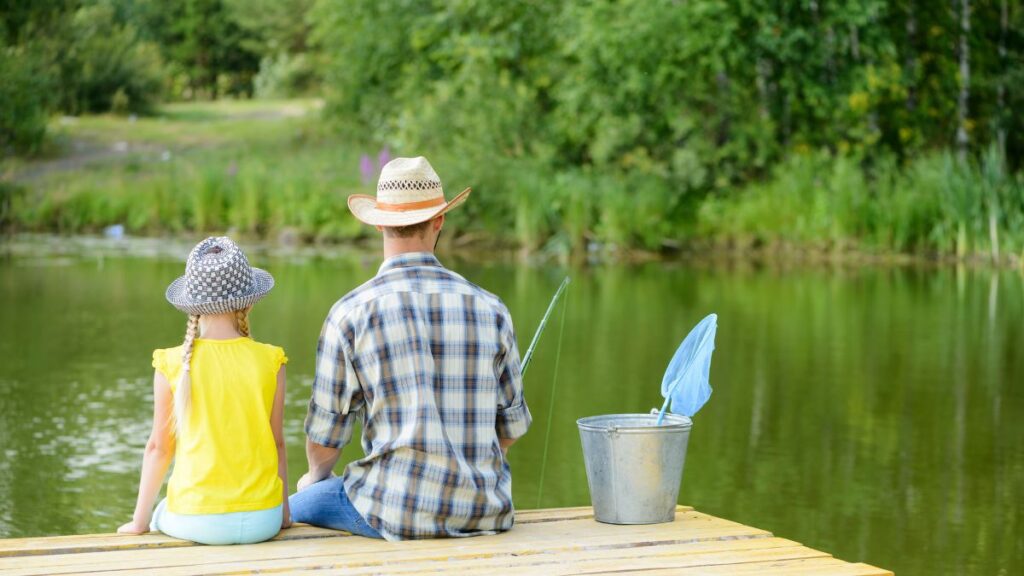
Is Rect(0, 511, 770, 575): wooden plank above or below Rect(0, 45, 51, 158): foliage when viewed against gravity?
below

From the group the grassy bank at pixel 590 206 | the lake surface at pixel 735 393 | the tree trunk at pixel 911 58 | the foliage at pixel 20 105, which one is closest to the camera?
the lake surface at pixel 735 393

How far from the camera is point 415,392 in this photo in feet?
11.9

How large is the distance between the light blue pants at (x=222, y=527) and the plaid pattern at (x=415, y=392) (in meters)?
0.22

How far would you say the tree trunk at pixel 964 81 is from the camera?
75.3 feet

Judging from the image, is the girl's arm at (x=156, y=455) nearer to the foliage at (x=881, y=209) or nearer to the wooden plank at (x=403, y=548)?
the wooden plank at (x=403, y=548)

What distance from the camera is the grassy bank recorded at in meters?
20.1

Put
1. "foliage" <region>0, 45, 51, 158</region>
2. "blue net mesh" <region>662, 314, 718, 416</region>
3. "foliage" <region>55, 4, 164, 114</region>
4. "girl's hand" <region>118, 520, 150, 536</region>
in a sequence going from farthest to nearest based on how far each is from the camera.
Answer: "foliage" <region>55, 4, 164, 114</region>, "foliage" <region>0, 45, 51, 158</region>, "blue net mesh" <region>662, 314, 718, 416</region>, "girl's hand" <region>118, 520, 150, 536</region>

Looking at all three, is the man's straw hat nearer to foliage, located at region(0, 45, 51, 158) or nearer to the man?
the man

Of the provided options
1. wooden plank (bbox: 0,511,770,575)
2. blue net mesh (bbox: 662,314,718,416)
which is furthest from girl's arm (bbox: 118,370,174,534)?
blue net mesh (bbox: 662,314,718,416)

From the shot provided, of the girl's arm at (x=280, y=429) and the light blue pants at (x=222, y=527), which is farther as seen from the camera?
the girl's arm at (x=280, y=429)

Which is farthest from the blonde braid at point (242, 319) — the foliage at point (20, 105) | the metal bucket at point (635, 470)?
the foliage at point (20, 105)

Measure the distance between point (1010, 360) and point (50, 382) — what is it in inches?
238

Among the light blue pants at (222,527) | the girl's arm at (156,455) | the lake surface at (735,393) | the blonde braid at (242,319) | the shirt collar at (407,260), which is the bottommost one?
the lake surface at (735,393)

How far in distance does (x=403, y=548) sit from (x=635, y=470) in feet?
2.15
